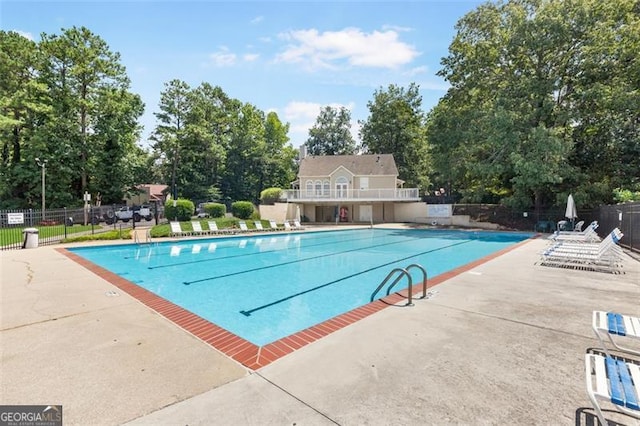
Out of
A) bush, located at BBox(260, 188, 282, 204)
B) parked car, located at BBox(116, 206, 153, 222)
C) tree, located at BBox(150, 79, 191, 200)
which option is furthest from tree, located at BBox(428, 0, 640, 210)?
tree, located at BBox(150, 79, 191, 200)

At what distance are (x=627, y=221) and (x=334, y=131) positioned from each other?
39.1 meters

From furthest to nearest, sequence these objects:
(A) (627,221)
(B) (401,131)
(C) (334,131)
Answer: (C) (334,131)
(B) (401,131)
(A) (627,221)

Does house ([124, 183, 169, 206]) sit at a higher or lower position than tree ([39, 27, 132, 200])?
lower

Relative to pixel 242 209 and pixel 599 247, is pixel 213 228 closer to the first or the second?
pixel 242 209

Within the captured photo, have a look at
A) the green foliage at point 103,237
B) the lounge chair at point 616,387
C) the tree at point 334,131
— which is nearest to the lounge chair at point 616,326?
the lounge chair at point 616,387

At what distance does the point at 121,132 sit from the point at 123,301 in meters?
29.9

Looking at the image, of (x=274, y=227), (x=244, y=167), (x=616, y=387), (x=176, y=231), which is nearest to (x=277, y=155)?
(x=244, y=167)

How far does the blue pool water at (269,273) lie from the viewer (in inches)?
252

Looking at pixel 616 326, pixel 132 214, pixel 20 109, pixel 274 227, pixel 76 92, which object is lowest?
pixel 274 227

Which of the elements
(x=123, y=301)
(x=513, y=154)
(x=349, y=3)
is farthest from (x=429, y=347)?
(x=513, y=154)

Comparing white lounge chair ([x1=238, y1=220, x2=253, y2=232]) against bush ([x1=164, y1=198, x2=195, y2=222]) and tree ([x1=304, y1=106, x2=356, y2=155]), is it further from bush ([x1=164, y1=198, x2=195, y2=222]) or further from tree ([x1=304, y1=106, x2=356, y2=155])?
tree ([x1=304, y1=106, x2=356, y2=155])

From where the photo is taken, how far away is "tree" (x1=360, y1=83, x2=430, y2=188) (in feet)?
130

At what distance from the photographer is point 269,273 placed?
395 inches

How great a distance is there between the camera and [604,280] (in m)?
7.14
